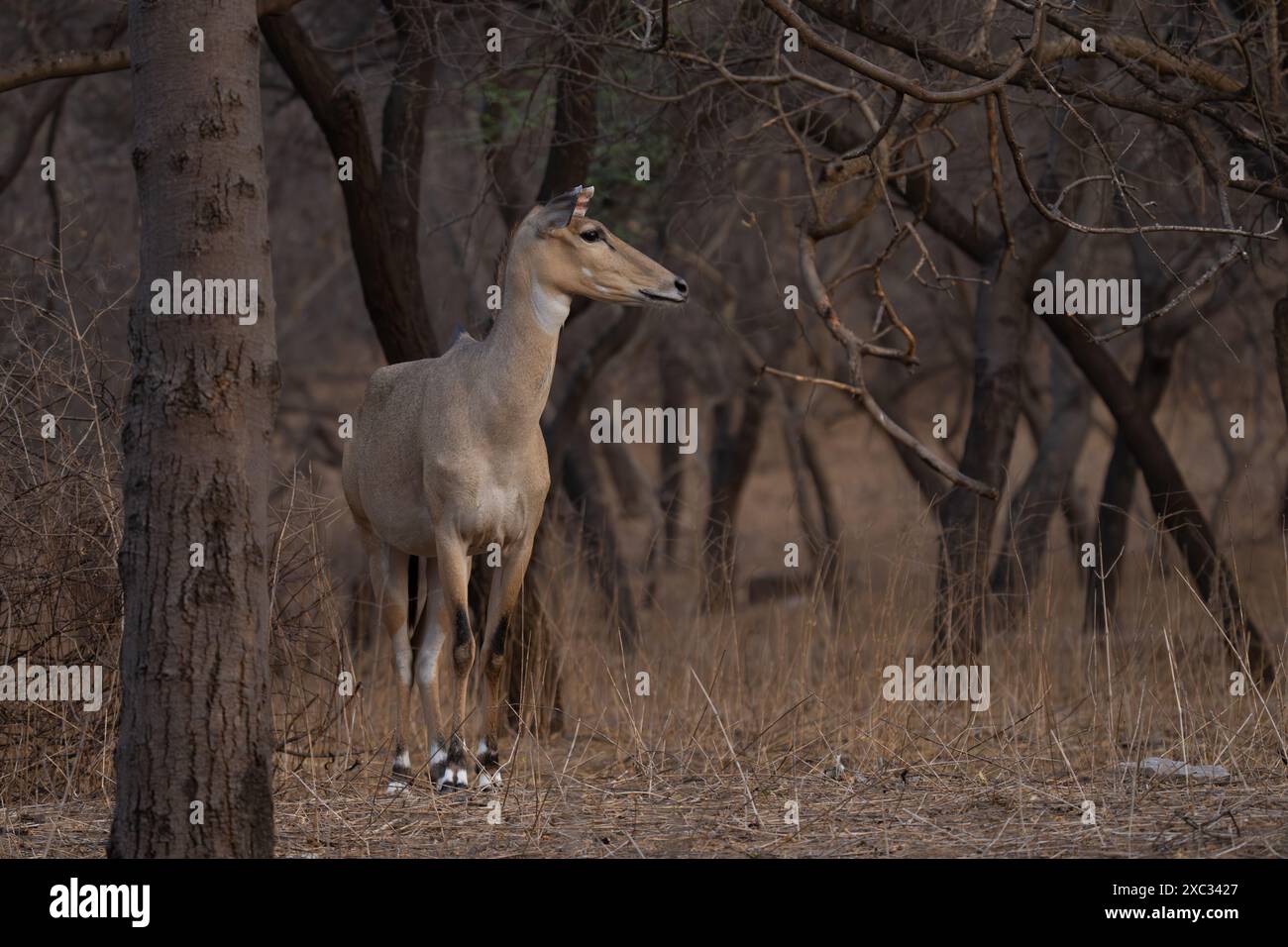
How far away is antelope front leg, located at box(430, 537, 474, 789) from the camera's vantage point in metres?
6.35

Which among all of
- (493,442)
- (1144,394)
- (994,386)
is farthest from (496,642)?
(1144,394)

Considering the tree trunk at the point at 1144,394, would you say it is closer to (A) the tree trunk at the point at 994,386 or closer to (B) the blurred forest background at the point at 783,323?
(B) the blurred forest background at the point at 783,323

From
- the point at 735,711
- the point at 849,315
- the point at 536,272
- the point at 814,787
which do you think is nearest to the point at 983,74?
the point at 536,272

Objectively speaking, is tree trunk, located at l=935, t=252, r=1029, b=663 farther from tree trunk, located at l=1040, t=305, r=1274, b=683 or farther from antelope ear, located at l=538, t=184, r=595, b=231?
antelope ear, located at l=538, t=184, r=595, b=231

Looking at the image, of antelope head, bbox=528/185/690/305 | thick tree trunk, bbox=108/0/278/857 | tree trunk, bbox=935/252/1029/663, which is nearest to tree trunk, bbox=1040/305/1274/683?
tree trunk, bbox=935/252/1029/663

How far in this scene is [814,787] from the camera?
19.9ft

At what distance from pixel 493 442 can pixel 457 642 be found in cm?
84

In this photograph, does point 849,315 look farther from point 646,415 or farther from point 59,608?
point 59,608

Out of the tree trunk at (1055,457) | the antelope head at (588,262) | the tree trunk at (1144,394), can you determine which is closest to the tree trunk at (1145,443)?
the tree trunk at (1144,394)

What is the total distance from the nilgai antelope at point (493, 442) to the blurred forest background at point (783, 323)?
38 centimetres

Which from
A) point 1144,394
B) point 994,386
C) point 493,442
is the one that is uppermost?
point 1144,394

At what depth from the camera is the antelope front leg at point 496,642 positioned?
257 inches

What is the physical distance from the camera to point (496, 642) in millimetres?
6625

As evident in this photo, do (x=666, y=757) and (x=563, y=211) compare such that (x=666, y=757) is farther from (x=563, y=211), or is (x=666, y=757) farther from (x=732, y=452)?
(x=732, y=452)
